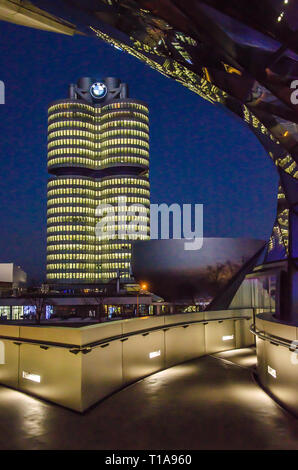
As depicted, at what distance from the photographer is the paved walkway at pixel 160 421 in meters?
9.09

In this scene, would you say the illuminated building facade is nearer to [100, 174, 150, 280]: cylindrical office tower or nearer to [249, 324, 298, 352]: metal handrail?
[100, 174, 150, 280]: cylindrical office tower

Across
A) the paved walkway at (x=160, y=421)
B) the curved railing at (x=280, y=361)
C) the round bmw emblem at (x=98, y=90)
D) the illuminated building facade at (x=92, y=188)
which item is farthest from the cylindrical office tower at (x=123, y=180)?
the curved railing at (x=280, y=361)

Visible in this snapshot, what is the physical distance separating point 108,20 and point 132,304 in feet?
173

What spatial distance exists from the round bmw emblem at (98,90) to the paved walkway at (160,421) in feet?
472

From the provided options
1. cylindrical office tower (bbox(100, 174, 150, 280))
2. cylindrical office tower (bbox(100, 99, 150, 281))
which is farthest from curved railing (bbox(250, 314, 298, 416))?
cylindrical office tower (bbox(100, 99, 150, 281))

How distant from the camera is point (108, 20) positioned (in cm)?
1537

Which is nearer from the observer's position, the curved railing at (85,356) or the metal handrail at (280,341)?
the metal handrail at (280,341)

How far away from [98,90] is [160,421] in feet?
489

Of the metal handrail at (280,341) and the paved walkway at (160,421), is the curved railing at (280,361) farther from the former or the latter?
the paved walkway at (160,421)

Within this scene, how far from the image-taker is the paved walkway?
29.8 ft

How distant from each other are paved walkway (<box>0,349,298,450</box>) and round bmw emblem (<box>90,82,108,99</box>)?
144 m
